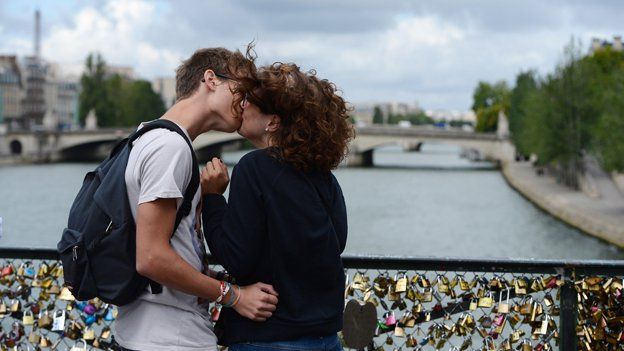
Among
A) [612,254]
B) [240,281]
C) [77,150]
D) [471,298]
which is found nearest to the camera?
[240,281]

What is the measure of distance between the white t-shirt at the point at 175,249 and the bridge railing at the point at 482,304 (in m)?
0.82

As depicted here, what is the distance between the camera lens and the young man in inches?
A: 88.2

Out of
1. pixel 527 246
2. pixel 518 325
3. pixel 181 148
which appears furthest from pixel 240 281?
pixel 527 246

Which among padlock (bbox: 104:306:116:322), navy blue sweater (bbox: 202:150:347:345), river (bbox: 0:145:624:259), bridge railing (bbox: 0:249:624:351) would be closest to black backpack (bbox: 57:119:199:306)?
navy blue sweater (bbox: 202:150:347:345)

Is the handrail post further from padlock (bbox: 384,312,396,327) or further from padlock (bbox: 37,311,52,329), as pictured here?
padlock (bbox: 37,311,52,329)

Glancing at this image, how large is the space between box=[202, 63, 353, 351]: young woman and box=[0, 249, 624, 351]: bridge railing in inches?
29.6

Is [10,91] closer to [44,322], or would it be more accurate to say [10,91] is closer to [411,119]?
[411,119]

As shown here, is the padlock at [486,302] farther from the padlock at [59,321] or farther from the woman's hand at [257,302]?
the padlock at [59,321]

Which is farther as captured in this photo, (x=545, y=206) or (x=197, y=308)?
(x=545, y=206)

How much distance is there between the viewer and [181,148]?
2.26 metres

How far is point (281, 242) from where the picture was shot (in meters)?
2.32

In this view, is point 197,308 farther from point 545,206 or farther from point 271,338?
point 545,206

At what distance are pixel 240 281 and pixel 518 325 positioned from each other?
1.29 m

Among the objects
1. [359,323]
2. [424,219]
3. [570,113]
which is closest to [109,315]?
[359,323]
